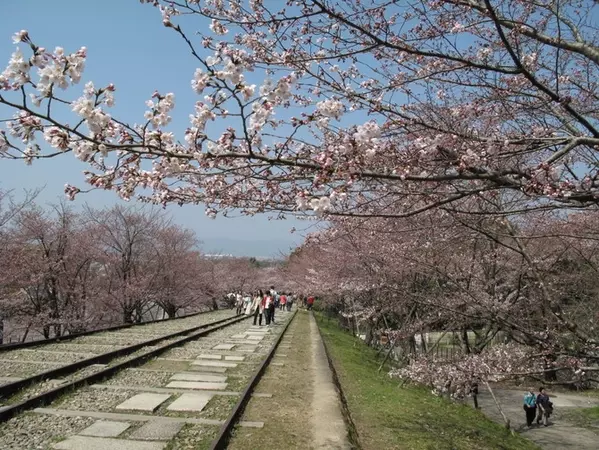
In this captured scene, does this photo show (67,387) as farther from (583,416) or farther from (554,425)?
(583,416)

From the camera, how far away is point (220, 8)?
5102 millimetres

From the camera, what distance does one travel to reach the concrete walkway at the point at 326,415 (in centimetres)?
605

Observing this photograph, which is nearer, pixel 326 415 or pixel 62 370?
pixel 326 415

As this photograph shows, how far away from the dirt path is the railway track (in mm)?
10511

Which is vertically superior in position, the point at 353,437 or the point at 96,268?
the point at 96,268

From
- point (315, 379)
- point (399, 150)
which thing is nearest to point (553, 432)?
point (315, 379)

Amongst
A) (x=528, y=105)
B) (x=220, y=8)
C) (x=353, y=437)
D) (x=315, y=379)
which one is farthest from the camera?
(x=315, y=379)

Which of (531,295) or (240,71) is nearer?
(240,71)

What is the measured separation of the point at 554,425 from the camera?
17922 millimetres

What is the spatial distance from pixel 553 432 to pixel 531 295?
7.01m

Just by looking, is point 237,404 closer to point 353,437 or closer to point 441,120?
point 353,437

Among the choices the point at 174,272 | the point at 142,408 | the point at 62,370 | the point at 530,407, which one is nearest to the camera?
the point at 142,408

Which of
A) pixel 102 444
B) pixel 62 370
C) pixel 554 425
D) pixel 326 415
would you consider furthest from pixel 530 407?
pixel 102 444

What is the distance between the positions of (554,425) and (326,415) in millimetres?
14458
